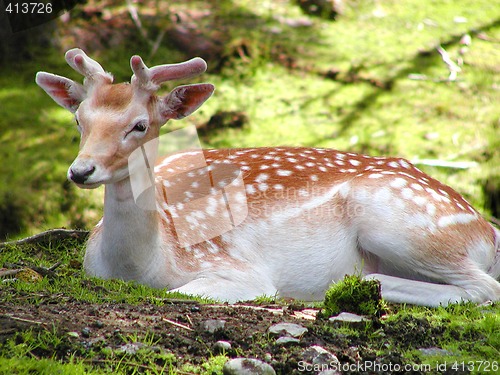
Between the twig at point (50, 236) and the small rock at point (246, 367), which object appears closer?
the small rock at point (246, 367)

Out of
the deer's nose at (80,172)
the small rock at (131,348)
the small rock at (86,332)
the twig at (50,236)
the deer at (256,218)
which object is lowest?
the twig at (50,236)

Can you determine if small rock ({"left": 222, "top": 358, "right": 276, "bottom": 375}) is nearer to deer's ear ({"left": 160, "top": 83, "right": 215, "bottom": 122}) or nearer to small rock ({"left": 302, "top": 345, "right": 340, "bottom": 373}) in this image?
small rock ({"left": 302, "top": 345, "right": 340, "bottom": 373})

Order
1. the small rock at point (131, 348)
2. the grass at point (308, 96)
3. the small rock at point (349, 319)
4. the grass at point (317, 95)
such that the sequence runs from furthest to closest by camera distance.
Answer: the grass at point (317, 95)
the grass at point (308, 96)
the small rock at point (349, 319)
the small rock at point (131, 348)

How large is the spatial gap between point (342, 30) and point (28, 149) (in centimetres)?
529

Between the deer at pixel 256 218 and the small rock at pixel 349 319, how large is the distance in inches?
36.5

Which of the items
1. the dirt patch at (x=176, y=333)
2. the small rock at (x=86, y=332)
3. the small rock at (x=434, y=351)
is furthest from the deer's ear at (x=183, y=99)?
the small rock at (x=434, y=351)

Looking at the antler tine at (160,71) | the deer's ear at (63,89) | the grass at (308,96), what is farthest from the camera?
the grass at (308,96)

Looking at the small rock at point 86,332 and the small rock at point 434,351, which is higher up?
the small rock at point 86,332

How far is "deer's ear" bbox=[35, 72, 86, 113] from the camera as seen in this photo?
5.25 meters

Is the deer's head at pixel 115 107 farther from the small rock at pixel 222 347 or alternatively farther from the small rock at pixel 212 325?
the small rock at pixel 222 347

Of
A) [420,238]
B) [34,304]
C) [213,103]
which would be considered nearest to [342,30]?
[213,103]

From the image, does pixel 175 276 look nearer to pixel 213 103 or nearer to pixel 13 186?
pixel 13 186

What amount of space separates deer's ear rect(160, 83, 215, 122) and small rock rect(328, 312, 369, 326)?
1926mm

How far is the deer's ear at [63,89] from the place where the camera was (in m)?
5.25
